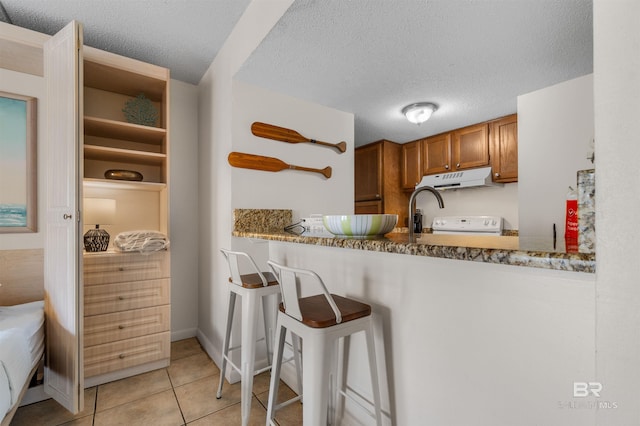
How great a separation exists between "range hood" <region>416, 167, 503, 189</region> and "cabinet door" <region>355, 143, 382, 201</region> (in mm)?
665

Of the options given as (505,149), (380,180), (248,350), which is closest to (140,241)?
(248,350)

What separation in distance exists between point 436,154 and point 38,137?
12.1 feet

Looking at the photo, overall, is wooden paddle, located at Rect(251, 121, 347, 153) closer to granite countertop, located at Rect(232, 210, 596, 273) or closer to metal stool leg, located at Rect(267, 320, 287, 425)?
granite countertop, located at Rect(232, 210, 596, 273)

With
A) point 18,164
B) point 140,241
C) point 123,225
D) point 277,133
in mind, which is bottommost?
point 140,241

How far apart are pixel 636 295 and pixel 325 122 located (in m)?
2.25

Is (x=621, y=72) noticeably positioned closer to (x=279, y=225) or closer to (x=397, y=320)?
(x=397, y=320)

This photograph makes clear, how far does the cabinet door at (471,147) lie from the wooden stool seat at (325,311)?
262 centimetres

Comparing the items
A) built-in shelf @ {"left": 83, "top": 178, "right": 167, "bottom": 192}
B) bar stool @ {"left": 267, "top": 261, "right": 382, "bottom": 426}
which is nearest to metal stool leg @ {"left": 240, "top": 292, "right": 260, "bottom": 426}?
bar stool @ {"left": 267, "top": 261, "right": 382, "bottom": 426}

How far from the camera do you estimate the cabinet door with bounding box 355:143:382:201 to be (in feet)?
12.0

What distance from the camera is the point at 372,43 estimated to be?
1.60 meters

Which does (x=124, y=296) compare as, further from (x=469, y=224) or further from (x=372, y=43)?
(x=469, y=224)

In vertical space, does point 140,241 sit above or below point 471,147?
below

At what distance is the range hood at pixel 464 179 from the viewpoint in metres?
2.87

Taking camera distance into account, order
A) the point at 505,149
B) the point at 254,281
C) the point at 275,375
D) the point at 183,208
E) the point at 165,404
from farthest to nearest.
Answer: the point at 505,149 → the point at 183,208 → the point at 165,404 → the point at 254,281 → the point at 275,375
